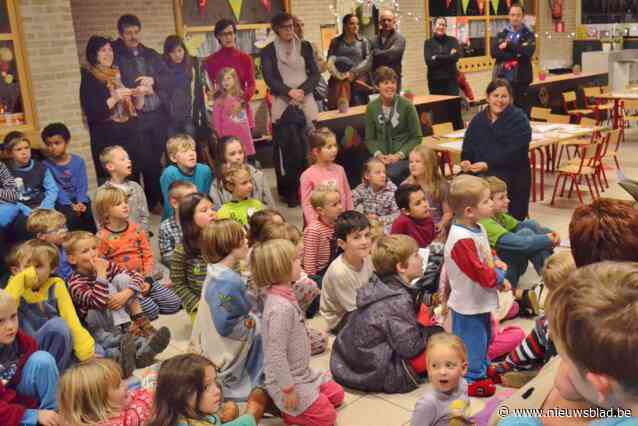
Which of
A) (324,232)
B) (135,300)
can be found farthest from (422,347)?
(135,300)

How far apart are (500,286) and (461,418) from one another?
1.03m

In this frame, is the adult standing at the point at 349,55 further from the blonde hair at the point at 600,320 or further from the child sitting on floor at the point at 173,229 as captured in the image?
the blonde hair at the point at 600,320

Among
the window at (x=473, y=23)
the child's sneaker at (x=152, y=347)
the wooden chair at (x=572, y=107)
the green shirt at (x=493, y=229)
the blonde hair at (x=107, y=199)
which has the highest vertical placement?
the window at (x=473, y=23)

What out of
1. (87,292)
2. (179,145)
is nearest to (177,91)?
(179,145)

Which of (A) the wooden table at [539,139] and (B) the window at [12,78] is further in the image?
(A) the wooden table at [539,139]

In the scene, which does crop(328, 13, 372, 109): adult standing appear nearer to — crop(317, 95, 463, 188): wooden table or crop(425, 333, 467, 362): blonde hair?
crop(317, 95, 463, 188): wooden table

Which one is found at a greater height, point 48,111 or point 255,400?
point 48,111

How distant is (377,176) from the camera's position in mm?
5324

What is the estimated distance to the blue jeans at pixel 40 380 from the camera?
304cm

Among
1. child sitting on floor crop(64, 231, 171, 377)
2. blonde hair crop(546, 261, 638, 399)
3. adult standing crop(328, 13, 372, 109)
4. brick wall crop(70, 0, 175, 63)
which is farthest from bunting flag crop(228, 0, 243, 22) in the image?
blonde hair crop(546, 261, 638, 399)

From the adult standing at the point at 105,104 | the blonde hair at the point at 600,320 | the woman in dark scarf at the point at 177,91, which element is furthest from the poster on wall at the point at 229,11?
the blonde hair at the point at 600,320

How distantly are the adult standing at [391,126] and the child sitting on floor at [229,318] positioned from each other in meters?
3.12

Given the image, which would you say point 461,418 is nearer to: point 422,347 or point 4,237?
point 422,347

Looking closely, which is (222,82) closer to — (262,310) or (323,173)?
(323,173)
